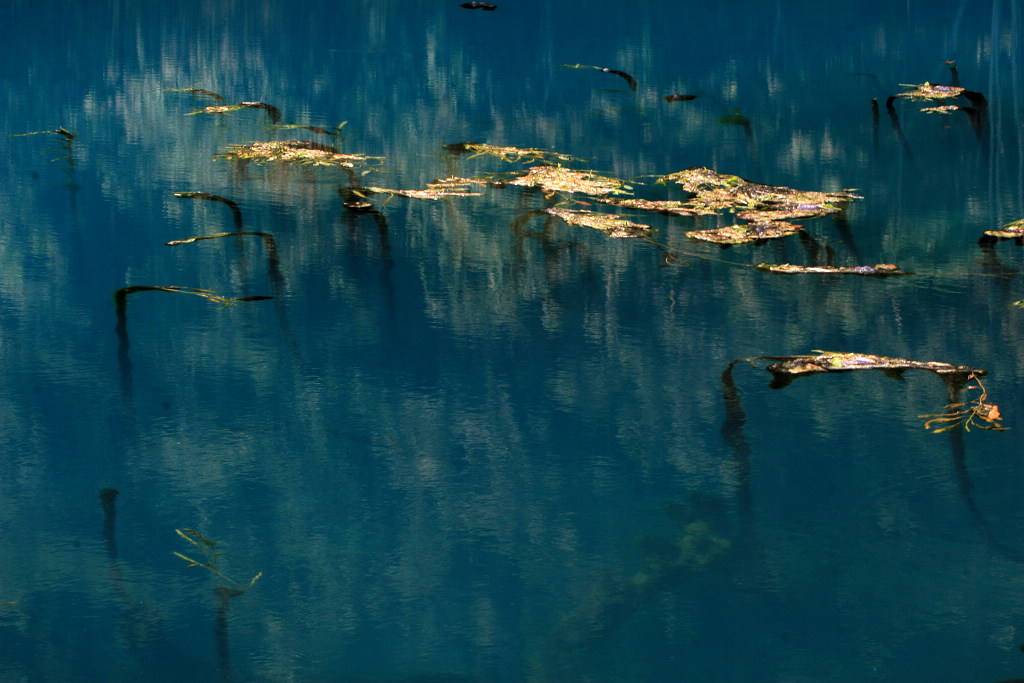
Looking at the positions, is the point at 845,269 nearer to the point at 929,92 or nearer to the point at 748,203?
the point at 748,203

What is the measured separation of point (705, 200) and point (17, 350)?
76.2 inches

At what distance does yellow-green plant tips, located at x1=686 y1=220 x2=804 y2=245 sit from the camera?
8.69 feet

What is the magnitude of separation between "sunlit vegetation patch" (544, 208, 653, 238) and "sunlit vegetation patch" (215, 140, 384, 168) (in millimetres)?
749

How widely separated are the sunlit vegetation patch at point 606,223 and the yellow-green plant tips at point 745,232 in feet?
0.46

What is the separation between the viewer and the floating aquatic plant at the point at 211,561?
1476mm

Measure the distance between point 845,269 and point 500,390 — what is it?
1.08m

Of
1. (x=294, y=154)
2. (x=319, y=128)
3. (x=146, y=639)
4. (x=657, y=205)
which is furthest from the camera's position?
(x=319, y=128)

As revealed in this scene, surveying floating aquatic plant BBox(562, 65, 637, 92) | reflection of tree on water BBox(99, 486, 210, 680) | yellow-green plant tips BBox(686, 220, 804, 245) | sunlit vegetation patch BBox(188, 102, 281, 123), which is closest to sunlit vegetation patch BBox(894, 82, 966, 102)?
floating aquatic plant BBox(562, 65, 637, 92)

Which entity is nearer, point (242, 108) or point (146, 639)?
point (146, 639)

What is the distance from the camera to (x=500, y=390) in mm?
1933

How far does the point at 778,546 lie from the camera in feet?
5.18

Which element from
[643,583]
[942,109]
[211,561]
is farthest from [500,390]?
[942,109]

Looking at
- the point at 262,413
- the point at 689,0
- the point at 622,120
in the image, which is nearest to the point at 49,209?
the point at 262,413

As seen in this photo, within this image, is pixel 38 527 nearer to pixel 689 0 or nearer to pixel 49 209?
pixel 49 209
